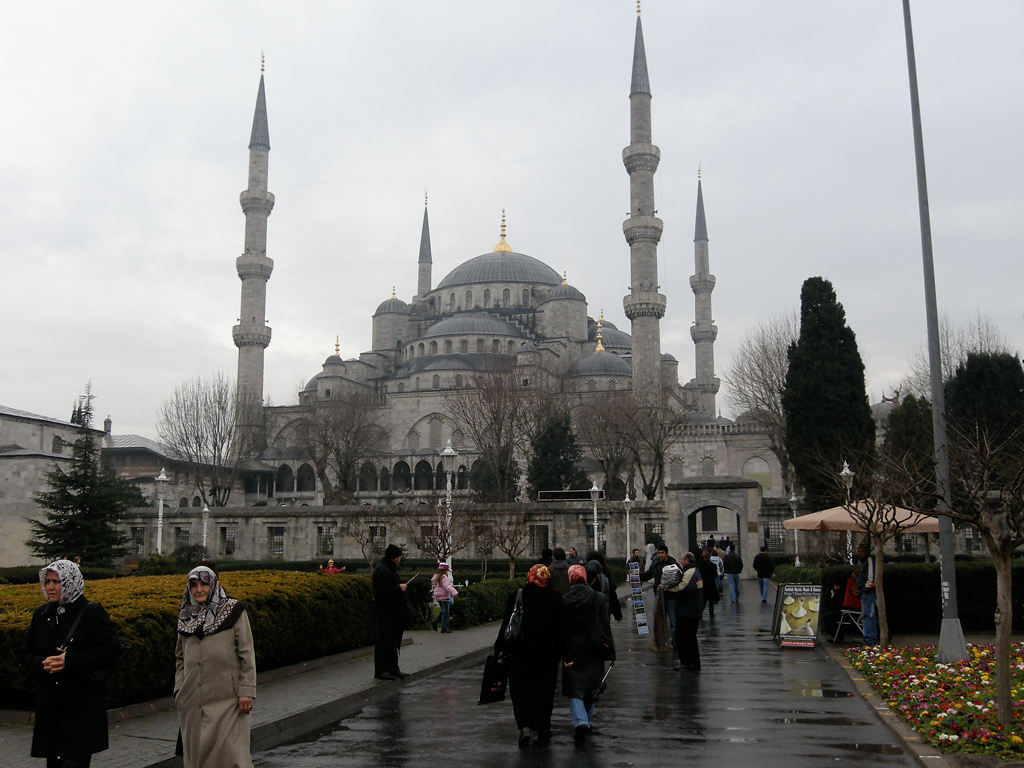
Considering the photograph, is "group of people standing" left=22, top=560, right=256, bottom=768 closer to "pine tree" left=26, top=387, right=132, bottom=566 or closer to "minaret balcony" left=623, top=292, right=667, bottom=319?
"pine tree" left=26, top=387, right=132, bottom=566

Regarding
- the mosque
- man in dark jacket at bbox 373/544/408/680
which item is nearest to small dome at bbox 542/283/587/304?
the mosque

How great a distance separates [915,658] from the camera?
1137 centimetres

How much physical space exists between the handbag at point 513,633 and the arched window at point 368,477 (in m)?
53.2

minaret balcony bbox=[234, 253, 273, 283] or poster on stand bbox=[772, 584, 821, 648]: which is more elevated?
minaret balcony bbox=[234, 253, 273, 283]

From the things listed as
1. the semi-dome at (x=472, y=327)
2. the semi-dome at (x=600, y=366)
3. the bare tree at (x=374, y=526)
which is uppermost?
the semi-dome at (x=472, y=327)

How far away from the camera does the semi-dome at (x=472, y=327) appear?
71250 mm

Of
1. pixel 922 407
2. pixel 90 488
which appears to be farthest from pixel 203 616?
pixel 922 407

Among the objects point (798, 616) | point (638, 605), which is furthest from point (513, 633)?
point (638, 605)

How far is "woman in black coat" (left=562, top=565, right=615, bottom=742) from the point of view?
7574 millimetres

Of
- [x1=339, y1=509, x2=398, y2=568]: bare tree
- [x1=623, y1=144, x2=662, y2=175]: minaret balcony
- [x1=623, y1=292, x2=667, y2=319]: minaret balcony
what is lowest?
[x1=339, y1=509, x2=398, y2=568]: bare tree

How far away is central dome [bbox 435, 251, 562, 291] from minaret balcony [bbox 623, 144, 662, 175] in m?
26.3

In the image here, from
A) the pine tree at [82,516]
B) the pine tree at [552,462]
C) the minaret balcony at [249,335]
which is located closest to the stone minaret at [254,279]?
the minaret balcony at [249,335]

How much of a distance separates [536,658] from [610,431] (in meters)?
37.1

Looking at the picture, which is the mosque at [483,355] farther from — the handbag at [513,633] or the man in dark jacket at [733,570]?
the handbag at [513,633]
